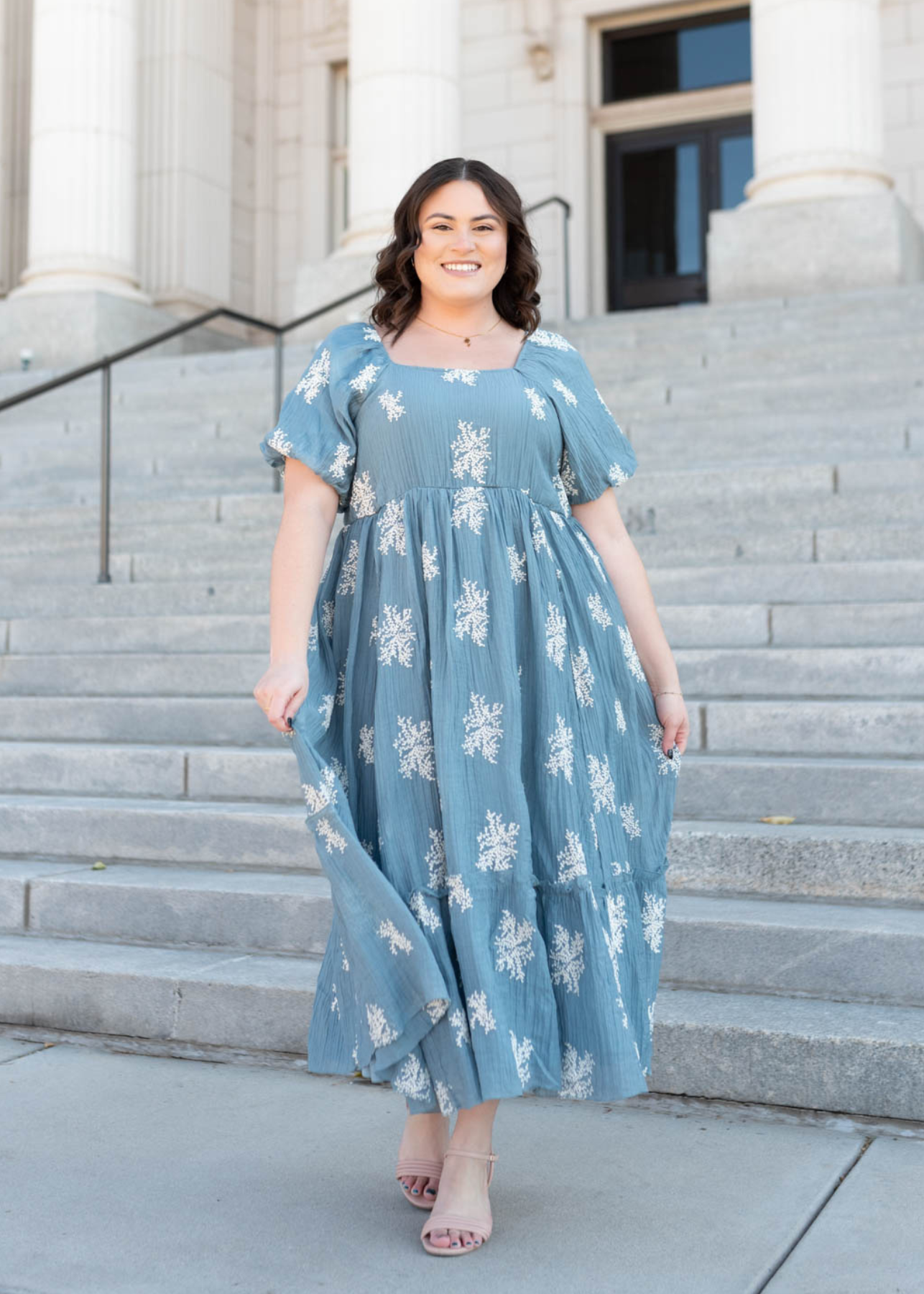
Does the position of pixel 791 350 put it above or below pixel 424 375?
above

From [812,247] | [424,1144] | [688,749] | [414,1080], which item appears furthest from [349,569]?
[812,247]

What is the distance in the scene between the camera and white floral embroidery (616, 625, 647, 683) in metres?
2.76

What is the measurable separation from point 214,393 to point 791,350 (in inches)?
152

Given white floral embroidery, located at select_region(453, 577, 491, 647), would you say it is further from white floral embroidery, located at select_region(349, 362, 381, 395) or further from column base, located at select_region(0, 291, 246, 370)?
column base, located at select_region(0, 291, 246, 370)

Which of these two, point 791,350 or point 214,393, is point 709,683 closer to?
point 791,350

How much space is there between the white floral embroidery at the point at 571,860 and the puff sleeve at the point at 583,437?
2.21 ft

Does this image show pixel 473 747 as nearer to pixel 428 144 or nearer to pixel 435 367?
pixel 435 367

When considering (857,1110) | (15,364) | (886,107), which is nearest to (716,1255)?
(857,1110)

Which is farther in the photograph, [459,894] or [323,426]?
[323,426]

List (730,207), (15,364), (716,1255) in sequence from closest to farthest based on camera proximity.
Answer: (716,1255), (15,364), (730,207)

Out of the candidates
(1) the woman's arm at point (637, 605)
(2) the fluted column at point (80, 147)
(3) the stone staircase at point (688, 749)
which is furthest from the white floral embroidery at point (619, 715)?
(2) the fluted column at point (80, 147)

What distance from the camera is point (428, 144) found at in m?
12.6

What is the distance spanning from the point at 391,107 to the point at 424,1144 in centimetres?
1126

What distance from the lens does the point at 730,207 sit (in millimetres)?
16047
